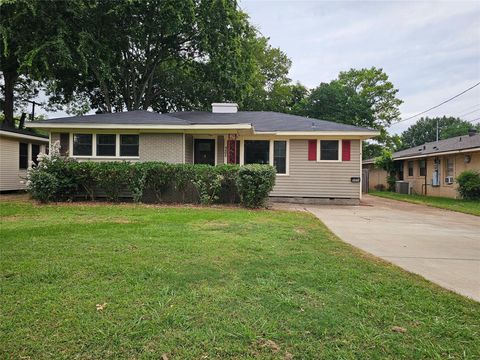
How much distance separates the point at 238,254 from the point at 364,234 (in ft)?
10.4

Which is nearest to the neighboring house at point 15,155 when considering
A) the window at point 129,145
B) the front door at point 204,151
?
the window at point 129,145

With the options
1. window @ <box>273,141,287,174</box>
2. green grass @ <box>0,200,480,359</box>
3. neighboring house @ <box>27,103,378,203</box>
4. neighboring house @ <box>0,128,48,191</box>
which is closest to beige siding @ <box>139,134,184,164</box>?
neighboring house @ <box>27,103,378,203</box>

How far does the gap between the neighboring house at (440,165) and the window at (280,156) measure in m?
9.91

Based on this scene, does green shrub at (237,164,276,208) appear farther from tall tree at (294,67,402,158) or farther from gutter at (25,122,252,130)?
tall tree at (294,67,402,158)

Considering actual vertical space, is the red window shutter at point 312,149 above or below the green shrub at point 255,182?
above

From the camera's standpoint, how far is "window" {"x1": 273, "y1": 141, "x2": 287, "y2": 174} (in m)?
12.9

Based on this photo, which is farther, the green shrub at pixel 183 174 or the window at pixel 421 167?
the window at pixel 421 167

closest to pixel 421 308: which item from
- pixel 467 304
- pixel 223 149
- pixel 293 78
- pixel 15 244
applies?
pixel 467 304

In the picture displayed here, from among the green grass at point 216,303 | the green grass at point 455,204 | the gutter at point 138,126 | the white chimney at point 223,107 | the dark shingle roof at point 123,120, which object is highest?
the white chimney at point 223,107

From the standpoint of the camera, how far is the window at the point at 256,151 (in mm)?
13023

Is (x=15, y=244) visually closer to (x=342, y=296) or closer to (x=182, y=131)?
(x=342, y=296)

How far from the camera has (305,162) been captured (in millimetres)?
12711

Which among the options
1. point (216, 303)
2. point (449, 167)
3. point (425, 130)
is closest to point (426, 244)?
point (216, 303)

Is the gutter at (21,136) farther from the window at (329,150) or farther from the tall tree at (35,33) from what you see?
the window at (329,150)
